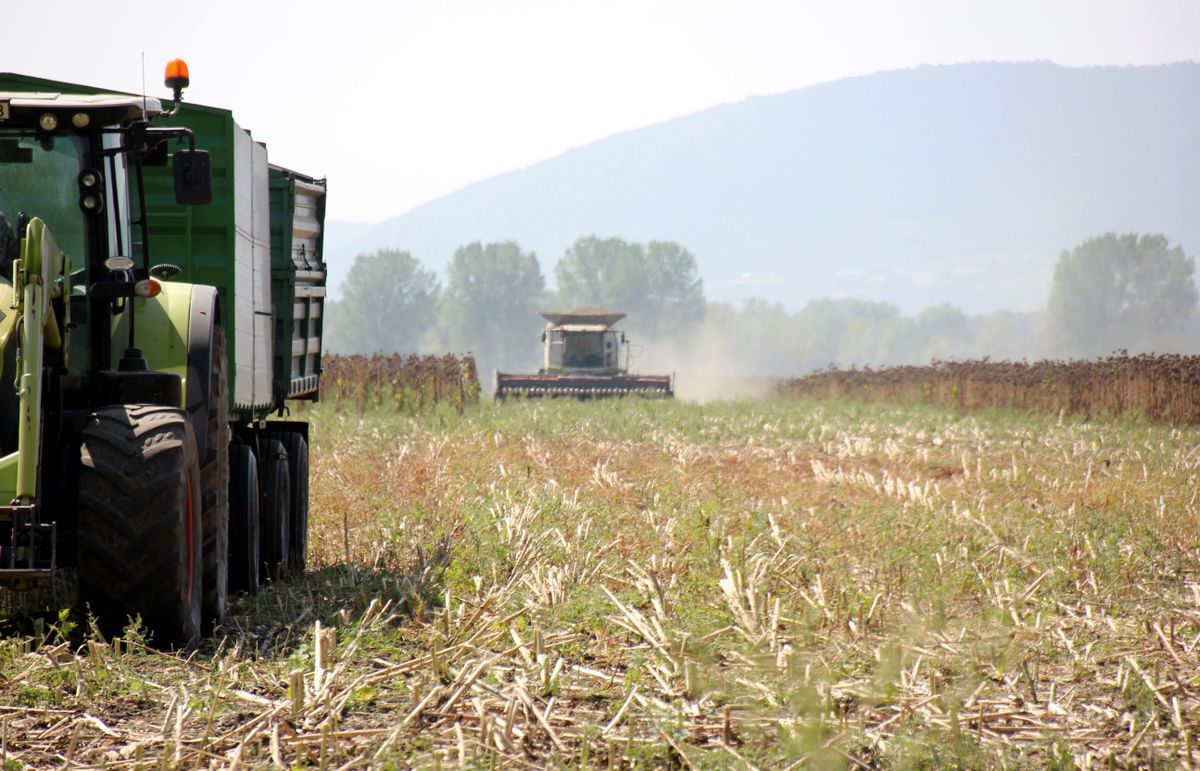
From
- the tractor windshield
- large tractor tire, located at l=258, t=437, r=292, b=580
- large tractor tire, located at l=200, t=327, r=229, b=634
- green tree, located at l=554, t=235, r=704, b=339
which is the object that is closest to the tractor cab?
the tractor windshield

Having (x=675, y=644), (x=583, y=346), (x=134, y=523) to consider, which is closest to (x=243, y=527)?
(x=134, y=523)

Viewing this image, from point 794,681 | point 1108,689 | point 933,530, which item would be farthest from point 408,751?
point 933,530

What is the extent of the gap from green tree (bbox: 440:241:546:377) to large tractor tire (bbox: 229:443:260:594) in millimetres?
130152

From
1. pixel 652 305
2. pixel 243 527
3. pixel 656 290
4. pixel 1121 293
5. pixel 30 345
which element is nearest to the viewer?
pixel 30 345

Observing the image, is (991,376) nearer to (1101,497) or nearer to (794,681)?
(1101,497)

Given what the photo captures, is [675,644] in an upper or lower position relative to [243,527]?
lower

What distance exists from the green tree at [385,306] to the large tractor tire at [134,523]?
5597 inches

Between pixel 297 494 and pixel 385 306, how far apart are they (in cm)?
14101

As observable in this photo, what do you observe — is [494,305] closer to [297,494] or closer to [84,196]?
[297,494]

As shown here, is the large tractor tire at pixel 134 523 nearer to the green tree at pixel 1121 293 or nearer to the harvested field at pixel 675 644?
the harvested field at pixel 675 644

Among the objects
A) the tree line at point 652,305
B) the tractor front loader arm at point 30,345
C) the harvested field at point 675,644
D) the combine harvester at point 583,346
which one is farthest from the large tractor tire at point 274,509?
the tree line at point 652,305

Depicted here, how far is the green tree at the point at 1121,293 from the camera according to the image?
130500 millimetres

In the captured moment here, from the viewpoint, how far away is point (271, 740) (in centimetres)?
409

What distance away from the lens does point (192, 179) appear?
586 centimetres
